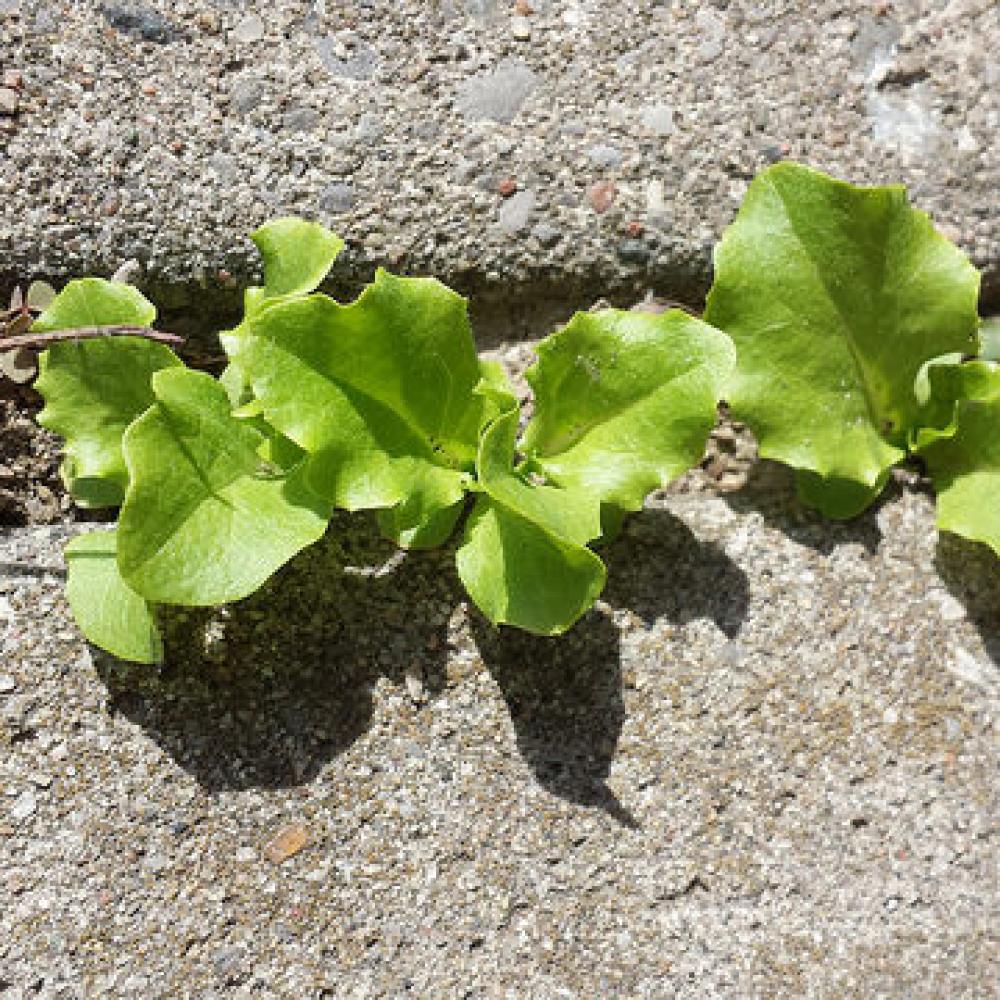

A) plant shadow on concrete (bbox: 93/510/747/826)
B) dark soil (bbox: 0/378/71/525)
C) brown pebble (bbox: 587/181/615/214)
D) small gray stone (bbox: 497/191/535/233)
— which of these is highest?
brown pebble (bbox: 587/181/615/214)

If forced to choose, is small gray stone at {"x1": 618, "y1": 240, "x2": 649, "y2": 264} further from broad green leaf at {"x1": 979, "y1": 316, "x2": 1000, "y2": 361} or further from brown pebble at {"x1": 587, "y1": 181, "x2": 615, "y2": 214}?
broad green leaf at {"x1": 979, "y1": 316, "x2": 1000, "y2": 361}

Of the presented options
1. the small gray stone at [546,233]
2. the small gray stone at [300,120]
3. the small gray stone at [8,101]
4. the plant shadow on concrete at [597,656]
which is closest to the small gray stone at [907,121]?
the small gray stone at [546,233]

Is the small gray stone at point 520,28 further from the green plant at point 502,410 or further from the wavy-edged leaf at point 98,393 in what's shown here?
the wavy-edged leaf at point 98,393

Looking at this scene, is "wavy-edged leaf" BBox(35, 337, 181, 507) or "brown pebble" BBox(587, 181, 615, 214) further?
"brown pebble" BBox(587, 181, 615, 214)

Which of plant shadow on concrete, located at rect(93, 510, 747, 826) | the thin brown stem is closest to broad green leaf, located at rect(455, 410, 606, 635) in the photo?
plant shadow on concrete, located at rect(93, 510, 747, 826)

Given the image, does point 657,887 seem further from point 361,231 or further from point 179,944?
point 361,231
